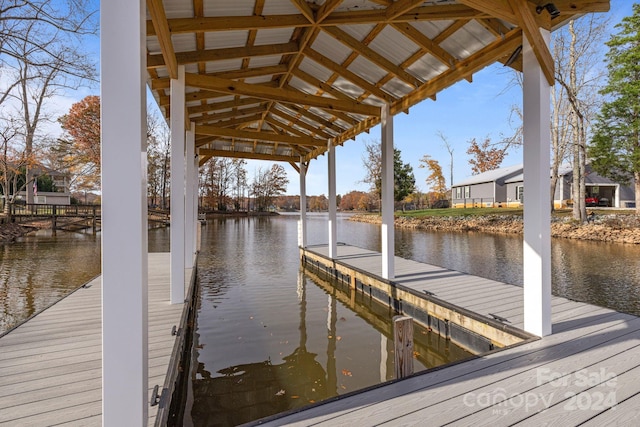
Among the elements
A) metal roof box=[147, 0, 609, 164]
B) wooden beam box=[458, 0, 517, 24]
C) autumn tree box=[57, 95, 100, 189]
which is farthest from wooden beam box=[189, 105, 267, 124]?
autumn tree box=[57, 95, 100, 189]

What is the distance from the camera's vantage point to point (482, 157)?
37.5 meters

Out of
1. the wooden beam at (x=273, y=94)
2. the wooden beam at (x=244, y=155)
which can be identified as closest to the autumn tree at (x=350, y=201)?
the wooden beam at (x=244, y=155)

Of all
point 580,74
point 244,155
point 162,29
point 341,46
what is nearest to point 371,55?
point 341,46

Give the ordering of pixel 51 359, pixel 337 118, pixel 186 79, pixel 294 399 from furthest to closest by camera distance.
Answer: pixel 337 118
pixel 186 79
pixel 294 399
pixel 51 359

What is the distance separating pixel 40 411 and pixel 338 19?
4612 mm

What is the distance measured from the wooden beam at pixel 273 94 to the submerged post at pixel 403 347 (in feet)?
13.5

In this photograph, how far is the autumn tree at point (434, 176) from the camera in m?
37.5

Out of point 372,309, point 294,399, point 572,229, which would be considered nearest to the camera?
point 294,399

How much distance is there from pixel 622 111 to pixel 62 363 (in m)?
22.5

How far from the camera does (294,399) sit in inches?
125

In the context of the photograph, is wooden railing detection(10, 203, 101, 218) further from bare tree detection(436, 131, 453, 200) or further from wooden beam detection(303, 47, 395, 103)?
bare tree detection(436, 131, 453, 200)

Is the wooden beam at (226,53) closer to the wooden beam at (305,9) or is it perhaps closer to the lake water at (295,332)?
the wooden beam at (305,9)

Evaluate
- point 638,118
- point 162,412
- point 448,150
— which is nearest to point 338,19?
point 162,412

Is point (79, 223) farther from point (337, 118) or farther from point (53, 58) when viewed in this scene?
point (337, 118)
